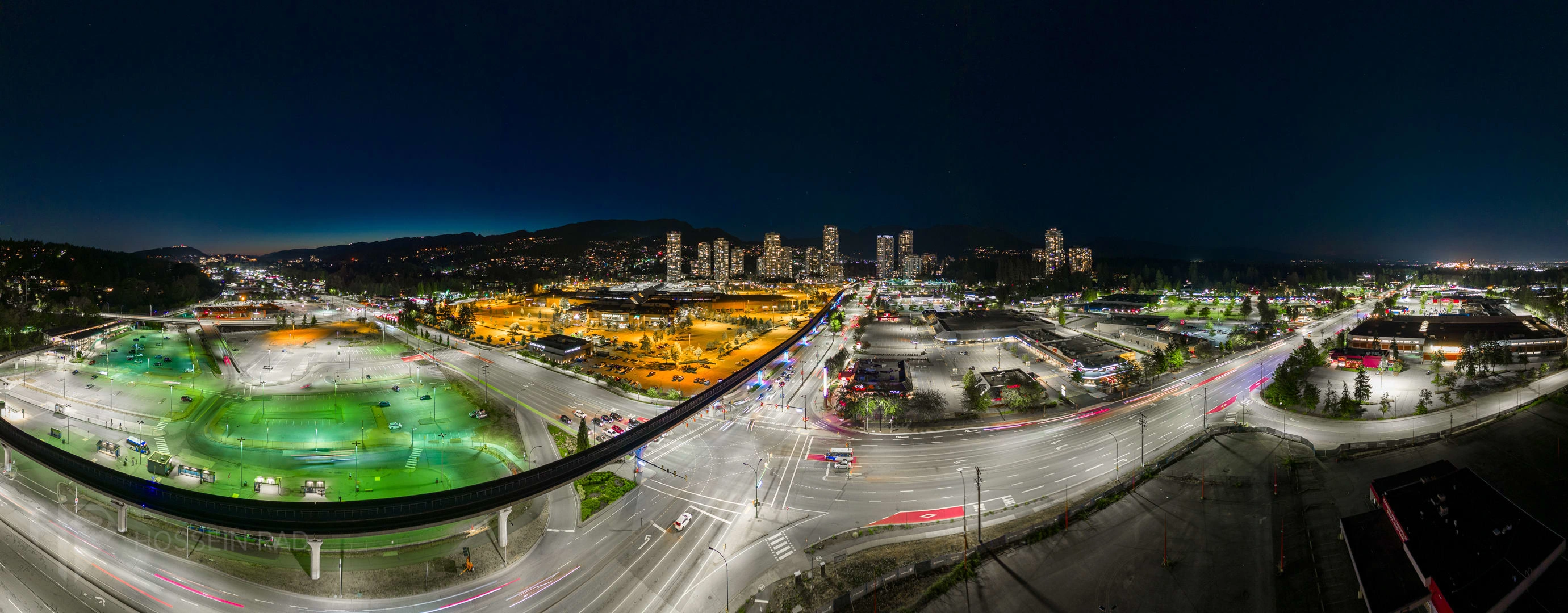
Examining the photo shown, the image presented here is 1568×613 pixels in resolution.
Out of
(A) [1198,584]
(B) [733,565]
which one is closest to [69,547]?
(B) [733,565]

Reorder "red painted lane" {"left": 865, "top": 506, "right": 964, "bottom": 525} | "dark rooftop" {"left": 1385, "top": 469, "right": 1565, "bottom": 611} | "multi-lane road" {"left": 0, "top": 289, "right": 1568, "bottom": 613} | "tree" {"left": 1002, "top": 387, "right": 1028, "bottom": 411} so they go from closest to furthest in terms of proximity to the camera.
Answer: "dark rooftop" {"left": 1385, "top": 469, "right": 1565, "bottom": 611} < "multi-lane road" {"left": 0, "top": 289, "right": 1568, "bottom": 613} < "red painted lane" {"left": 865, "top": 506, "right": 964, "bottom": 525} < "tree" {"left": 1002, "top": 387, "right": 1028, "bottom": 411}

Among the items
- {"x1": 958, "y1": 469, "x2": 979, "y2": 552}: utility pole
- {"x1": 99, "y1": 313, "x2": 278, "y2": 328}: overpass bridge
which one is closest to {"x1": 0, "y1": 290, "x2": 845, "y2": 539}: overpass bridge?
{"x1": 958, "y1": 469, "x2": 979, "y2": 552}: utility pole

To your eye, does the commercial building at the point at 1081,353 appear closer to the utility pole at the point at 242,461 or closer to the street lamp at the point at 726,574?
the street lamp at the point at 726,574

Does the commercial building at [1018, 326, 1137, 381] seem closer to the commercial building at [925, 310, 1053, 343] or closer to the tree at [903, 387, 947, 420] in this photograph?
the commercial building at [925, 310, 1053, 343]

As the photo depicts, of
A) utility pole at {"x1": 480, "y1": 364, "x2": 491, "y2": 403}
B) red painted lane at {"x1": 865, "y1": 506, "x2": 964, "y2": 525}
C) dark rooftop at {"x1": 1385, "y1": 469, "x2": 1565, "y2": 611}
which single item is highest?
dark rooftop at {"x1": 1385, "y1": 469, "x2": 1565, "y2": 611}

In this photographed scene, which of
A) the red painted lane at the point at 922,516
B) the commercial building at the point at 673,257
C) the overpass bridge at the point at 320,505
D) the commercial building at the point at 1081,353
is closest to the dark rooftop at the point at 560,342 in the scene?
the overpass bridge at the point at 320,505

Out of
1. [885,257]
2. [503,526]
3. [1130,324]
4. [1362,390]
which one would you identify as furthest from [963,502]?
[885,257]

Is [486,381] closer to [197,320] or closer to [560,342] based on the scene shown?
[560,342]
